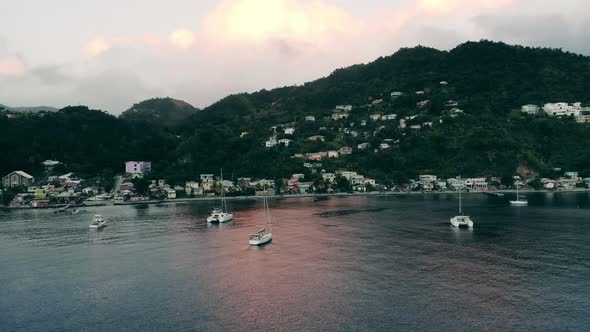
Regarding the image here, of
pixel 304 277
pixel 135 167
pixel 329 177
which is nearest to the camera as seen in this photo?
pixel 304 277

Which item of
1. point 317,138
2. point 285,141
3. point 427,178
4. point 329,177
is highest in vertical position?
point 317,138

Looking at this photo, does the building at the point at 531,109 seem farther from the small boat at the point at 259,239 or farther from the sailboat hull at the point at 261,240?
the small boat at the point at 259,239

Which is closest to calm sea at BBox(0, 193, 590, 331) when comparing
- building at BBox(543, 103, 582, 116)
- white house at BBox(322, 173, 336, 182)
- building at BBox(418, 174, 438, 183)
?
building at BBox(418, 174, 438, 183)

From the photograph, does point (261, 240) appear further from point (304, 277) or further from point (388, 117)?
point (388, 117)

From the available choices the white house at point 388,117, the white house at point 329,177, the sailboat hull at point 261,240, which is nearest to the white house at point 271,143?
the white house at point 329,177

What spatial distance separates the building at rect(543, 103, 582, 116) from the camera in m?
144

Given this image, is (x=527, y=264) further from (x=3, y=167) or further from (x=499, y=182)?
(x=3, y=167)

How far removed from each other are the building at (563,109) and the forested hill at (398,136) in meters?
7.51

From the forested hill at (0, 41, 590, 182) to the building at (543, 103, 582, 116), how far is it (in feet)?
24.6

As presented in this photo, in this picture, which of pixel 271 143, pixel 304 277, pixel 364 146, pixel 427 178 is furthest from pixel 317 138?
pixel 304 277

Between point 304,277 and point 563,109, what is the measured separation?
146 metres

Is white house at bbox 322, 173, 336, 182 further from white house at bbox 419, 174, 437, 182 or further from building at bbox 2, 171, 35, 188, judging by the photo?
building at bbox 2, 171, 35, 188

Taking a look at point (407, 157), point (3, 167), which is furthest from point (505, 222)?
point (3, 167)

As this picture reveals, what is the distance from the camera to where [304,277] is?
121 ft
